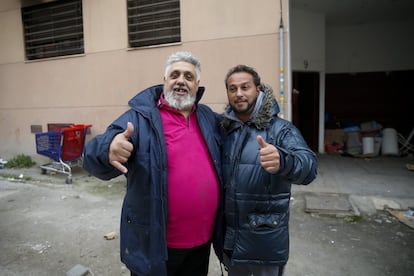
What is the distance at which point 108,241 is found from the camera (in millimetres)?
3453

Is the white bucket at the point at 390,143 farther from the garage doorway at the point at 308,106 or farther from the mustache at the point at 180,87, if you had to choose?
the mustache at the point at 180,87

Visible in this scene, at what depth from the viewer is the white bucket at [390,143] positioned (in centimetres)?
763

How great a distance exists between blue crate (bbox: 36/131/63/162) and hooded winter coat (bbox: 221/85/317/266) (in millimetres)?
5070

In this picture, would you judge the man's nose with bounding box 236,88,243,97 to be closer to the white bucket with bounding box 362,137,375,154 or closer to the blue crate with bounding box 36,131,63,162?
the blue crate with bounding box 36,131,63,162

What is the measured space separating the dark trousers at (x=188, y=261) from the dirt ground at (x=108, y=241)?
881mm

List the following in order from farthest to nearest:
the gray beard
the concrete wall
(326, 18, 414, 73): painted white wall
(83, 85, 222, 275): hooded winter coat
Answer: (326, 18, 414, 73): painted white wall → the concrete wall → the gray beard → (83, 85, 222, 275): hooded winter coat

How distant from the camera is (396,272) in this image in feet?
9.06

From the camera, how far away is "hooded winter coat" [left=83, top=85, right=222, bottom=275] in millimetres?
1608

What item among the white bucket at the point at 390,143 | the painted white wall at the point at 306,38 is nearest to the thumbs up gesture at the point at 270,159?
the painted white wall at the point at 306,38

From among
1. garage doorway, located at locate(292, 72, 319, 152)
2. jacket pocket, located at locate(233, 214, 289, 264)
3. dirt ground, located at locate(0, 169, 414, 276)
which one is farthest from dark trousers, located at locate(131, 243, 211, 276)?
garage doorway, located at locate(292, 72, 319, 152)

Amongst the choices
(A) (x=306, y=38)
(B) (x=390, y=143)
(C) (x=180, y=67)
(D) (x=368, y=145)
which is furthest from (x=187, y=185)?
(B) (x=390, y=143)

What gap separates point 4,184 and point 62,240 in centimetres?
321

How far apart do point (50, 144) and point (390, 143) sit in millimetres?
7701

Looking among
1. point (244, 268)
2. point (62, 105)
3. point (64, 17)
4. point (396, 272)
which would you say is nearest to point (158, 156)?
point (244, 268)
